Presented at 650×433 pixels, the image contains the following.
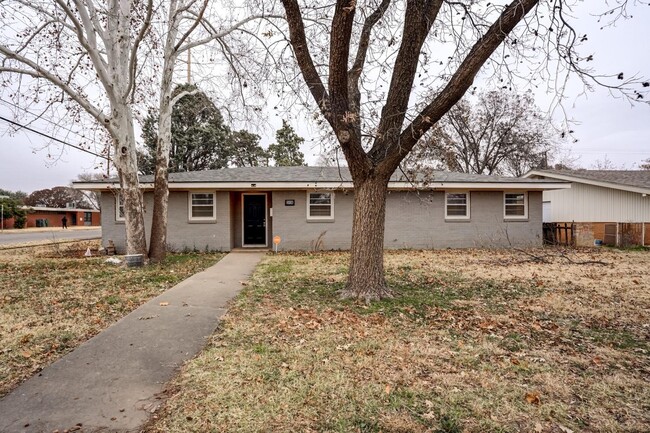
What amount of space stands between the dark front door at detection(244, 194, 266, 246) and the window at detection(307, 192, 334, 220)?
2181mm

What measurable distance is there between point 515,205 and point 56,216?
5509 centimetres

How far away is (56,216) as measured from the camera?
4738 cm

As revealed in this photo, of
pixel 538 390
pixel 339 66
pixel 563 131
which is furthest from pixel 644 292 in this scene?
pixel 339 66

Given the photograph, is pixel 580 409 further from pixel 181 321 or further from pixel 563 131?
pixel 181 321

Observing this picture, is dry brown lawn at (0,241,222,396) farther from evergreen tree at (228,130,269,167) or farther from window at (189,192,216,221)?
evergreen tree at (228,130,269,167)

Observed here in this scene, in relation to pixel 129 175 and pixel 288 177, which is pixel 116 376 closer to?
pixel 129 175

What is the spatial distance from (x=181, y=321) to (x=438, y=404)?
3.75m

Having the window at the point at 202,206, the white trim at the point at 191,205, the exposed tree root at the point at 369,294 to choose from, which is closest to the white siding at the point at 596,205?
the exposed tree root at the point at 369,294

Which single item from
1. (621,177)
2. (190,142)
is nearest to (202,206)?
(190,142)

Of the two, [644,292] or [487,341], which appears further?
[644,292]

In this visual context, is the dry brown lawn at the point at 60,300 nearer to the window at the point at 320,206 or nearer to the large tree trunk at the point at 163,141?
the large tree trunk at the point at 163,141

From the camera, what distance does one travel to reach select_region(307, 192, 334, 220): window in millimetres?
14531

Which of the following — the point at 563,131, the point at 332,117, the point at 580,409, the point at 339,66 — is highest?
the point at 339,66

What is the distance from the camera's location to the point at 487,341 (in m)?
4.43
